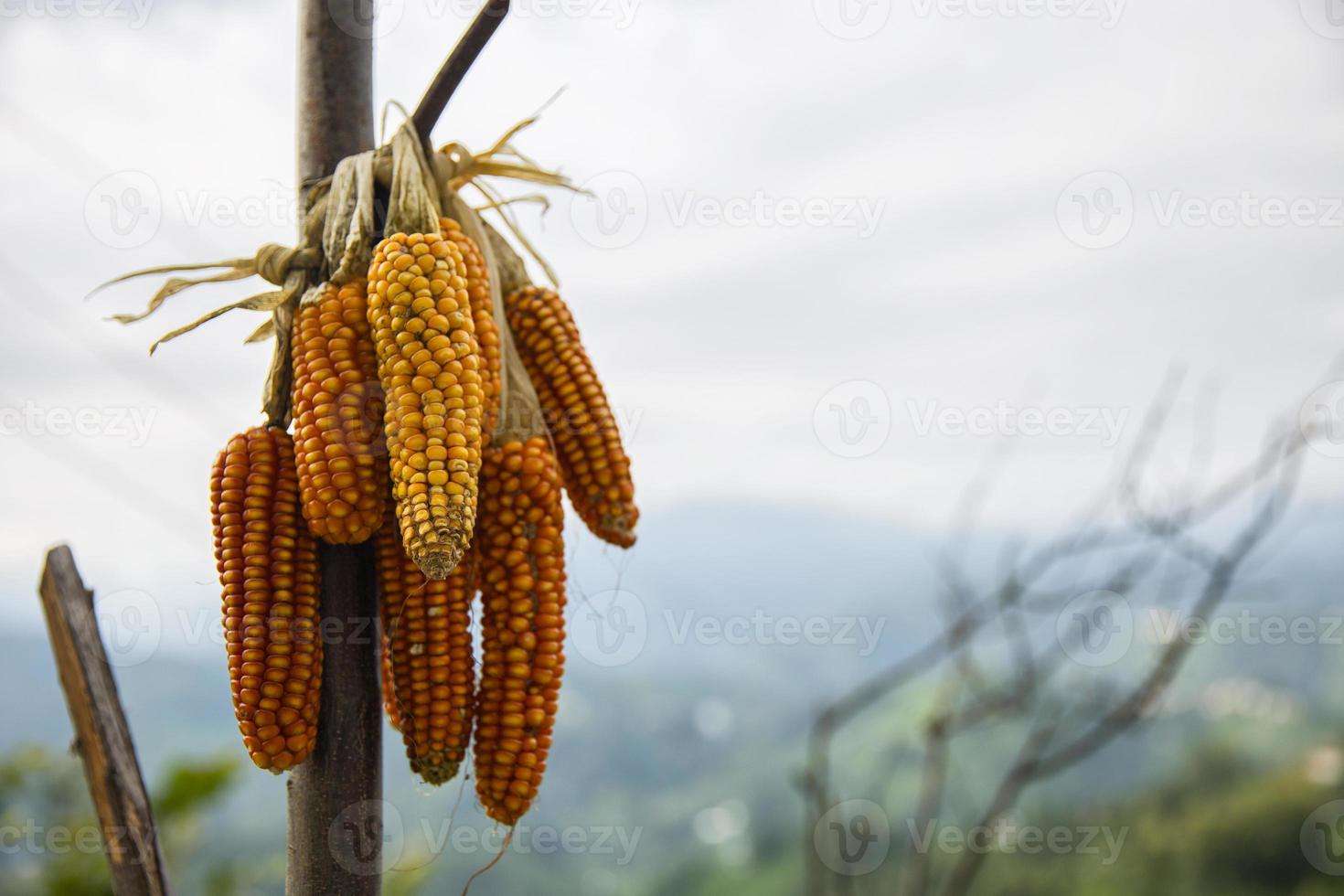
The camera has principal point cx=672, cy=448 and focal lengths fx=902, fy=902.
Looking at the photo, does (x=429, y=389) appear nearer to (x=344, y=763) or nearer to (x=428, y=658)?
(x=428, y=658)

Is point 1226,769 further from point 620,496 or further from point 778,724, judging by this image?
point 778,724

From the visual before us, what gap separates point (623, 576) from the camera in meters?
1.51

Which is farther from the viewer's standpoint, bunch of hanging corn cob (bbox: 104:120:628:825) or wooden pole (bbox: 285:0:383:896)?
wooden pole (bbox: 285:0:383:896)

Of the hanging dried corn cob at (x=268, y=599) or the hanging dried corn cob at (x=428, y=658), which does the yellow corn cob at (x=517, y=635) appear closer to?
the hanging dried corn cob at (x=428, y=658)

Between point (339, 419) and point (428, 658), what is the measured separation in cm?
31

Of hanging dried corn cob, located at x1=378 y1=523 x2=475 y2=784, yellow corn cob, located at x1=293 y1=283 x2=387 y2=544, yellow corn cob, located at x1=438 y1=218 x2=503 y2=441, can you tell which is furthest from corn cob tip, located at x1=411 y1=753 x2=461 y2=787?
yellow corn cob, located at x1=438 y1=218 x2=503 y2=441

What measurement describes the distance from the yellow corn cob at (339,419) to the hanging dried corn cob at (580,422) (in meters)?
0.28

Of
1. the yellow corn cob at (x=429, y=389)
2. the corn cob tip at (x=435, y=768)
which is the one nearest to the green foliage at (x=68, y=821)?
the corn cob tip at (x=435, y=768)

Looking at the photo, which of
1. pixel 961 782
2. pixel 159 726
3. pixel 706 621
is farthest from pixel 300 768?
pixel 159 726

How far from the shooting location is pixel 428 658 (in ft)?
3.64

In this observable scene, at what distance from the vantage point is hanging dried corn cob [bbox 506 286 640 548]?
1.30 m

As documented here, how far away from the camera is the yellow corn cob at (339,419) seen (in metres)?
1.01

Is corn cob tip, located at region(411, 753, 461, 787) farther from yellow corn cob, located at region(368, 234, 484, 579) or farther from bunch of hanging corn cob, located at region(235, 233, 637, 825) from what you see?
yellow corn cob, located at region(368, 234, 484, 579)

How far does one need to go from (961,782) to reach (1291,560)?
718 cm
